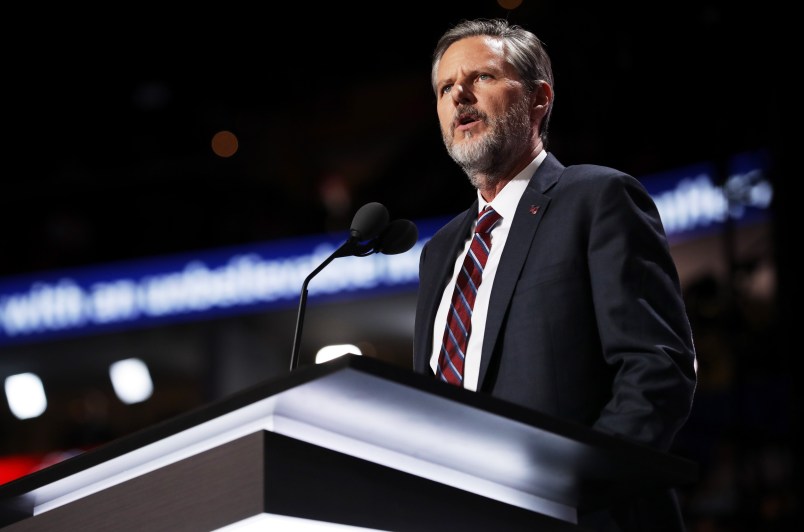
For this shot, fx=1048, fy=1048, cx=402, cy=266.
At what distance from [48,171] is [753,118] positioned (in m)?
6.74

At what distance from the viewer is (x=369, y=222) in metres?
1.77

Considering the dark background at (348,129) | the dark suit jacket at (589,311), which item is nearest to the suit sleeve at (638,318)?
the dark suit jacket at (589,311)

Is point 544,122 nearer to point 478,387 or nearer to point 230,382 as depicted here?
point 478,387

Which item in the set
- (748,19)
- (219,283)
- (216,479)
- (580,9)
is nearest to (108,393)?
(219,283)

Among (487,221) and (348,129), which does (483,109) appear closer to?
(487,221)

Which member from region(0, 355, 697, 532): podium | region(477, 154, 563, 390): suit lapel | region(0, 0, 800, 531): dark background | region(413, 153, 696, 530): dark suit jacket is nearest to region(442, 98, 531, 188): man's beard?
region(477, 154, 563, 390): suit lapel

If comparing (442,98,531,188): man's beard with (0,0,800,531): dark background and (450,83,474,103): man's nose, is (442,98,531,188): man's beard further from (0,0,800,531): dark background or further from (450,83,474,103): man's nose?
(0,0,800,531): dark background

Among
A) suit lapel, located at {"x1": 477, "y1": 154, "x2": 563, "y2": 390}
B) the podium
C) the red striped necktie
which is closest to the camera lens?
the podium

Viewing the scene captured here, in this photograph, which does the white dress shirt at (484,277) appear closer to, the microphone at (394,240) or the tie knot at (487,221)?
the tie knot at (487,221)

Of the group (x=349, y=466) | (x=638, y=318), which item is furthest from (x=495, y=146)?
(x=349, y=466)

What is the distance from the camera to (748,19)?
5168 millimetres

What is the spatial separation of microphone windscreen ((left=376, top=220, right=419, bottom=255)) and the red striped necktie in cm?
13

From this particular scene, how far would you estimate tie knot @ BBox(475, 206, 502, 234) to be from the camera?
1.95 m

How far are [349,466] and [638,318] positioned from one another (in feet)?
1.80
